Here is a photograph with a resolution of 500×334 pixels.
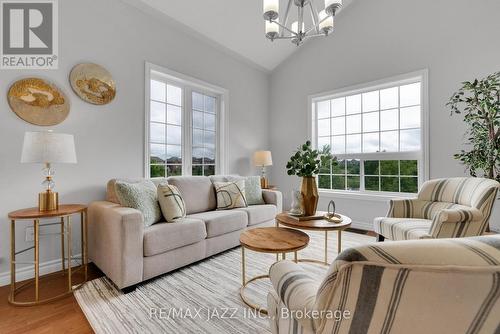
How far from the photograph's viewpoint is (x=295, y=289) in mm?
868

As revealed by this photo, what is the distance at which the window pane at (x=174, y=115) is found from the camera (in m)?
3.32

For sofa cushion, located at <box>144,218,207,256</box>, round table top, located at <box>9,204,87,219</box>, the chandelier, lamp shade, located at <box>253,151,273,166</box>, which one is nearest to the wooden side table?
round table top, located at <box>9,204,87,219</box>

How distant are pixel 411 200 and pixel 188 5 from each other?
3.49 meters

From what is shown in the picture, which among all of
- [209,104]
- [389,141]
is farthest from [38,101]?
[389,141]

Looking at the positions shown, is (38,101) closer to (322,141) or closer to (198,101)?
(198,101)

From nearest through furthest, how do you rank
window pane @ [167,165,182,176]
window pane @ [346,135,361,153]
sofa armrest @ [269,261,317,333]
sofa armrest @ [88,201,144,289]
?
sofa armrest @ [269,261,317,333]
sofa armrest @ [88,201,144,289]
window pane @ [167,165,182,176]
window pane @ [346,135,361,153]

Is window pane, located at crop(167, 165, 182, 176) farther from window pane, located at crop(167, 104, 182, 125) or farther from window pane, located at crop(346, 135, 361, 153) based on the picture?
window pane, located at crop(346, 135, 361, 153)

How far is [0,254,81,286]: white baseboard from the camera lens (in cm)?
202

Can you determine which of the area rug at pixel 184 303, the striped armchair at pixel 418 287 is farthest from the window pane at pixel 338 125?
the striped armchair at pixel 418 287

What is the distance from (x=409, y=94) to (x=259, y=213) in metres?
2.72

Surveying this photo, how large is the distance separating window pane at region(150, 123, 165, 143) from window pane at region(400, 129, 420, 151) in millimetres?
3386

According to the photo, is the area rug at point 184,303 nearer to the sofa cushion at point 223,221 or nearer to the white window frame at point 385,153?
the sofa cushion at point 223,221

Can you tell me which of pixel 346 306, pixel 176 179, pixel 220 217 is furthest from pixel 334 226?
pixel 176 179

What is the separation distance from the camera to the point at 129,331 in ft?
4.85
